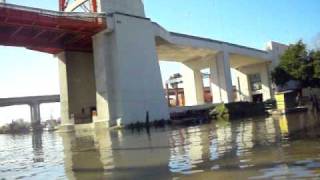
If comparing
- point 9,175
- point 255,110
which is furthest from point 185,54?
point 9,175

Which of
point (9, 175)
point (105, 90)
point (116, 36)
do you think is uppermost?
Result: point (116, 36)

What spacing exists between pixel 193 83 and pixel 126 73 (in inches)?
1355

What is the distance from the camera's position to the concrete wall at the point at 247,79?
277ft

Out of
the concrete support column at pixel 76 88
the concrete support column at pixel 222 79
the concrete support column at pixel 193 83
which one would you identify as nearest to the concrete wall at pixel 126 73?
the concrete support column at pixel 76 88

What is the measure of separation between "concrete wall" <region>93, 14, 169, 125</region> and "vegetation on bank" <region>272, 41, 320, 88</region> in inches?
848

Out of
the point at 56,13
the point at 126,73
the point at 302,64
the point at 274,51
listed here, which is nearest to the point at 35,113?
the point at 274,51

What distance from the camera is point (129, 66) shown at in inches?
1876

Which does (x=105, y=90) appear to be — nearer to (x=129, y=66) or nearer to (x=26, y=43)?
(x=129, y=66)

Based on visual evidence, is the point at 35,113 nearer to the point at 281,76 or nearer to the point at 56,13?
the point at 281,76

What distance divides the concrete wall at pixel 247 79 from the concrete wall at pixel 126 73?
127 feet

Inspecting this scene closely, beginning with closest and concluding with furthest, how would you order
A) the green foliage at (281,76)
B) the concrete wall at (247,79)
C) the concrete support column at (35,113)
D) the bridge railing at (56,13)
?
the bridge railing at (56,13), the green foliage at (281,76), the concrete wall at (247,79), the concrete support column at (35,113)

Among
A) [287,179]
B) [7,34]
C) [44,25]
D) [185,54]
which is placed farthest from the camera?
[185,54]

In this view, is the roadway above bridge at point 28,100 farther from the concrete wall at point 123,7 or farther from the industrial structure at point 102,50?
the concrete wall at point 123,7

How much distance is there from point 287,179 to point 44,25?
1519 inches
